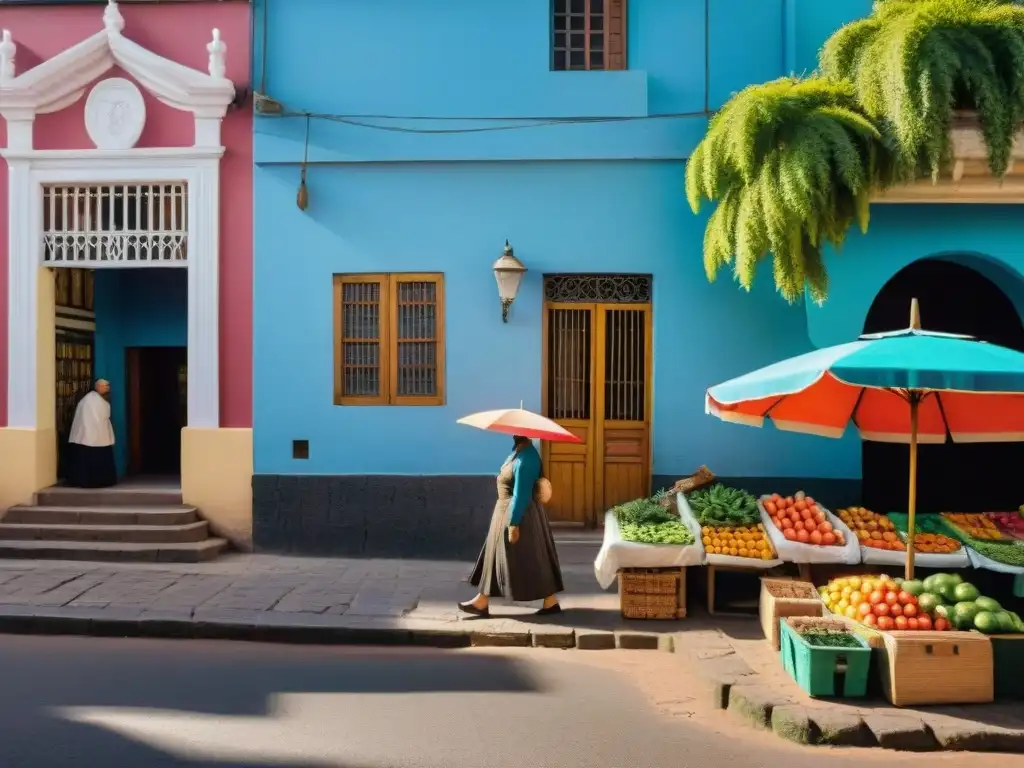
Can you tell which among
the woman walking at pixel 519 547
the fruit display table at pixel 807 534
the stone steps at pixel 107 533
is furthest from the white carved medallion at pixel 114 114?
the fruit display table at pixel 807 534

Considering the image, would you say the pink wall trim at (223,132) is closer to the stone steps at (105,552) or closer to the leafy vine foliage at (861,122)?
the stone steps at (105,552)

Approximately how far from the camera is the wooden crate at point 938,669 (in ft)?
19.8

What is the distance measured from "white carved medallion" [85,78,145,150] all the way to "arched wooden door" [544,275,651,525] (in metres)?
5.12

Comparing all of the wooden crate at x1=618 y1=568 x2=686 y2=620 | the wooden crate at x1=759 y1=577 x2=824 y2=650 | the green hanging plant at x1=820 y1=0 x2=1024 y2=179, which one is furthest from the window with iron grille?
the wooden crate at x1=759 y1=577 x2=824 y2=650

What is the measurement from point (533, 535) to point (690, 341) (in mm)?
3457

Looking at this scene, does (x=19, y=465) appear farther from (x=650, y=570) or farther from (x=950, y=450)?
(x=950, y=450)

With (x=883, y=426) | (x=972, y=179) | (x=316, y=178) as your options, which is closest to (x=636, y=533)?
(x=883, y=426)

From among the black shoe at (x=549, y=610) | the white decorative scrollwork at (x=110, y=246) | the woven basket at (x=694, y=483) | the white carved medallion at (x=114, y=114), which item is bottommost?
the black shoe at (x=549, y=610)

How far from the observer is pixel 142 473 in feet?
44.4

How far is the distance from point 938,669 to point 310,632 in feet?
15.4

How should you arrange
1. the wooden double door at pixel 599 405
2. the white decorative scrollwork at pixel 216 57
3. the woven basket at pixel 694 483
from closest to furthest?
the woven basket at pixel 694 483
the white decorative scrollwork at pixel 216 57
the wooden double door at pixel 599 405

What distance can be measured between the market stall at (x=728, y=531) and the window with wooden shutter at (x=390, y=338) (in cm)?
328

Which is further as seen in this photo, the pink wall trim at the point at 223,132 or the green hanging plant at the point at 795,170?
the pink wall trim at the point at 223,132

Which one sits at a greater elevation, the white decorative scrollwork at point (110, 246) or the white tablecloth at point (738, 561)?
the white decorative scrollwork at point (110, 246)
